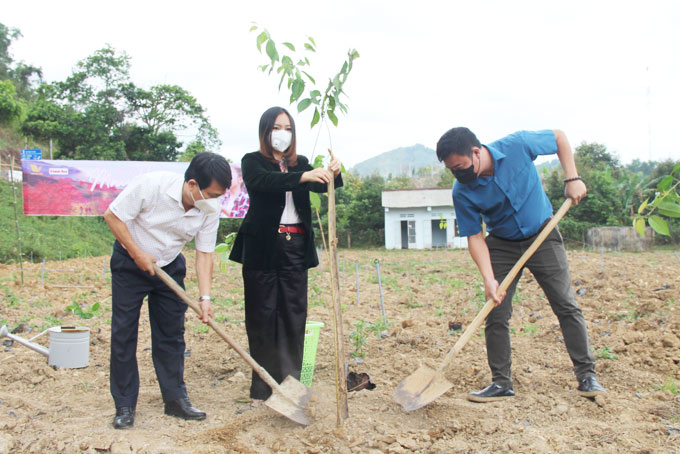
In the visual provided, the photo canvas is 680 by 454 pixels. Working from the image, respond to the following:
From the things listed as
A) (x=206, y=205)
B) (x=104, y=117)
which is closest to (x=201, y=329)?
(x=206, y=205)

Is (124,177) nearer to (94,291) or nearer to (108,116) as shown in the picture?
(94,291)

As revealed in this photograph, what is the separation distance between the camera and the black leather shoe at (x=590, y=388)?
2830mm

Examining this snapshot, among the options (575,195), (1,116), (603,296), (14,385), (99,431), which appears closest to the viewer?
(99,431)

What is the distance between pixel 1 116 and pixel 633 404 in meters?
26.9

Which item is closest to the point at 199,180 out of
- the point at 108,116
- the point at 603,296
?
the point at 603,296

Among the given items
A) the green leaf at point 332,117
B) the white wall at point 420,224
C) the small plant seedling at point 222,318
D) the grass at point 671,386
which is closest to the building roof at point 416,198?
the white wall at point 420,224

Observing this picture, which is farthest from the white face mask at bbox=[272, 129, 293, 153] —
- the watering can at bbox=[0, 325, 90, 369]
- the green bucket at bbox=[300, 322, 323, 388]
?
the watering can at bbox=[0, 325, 90, 369]

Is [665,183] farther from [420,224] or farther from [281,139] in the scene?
[420,224]

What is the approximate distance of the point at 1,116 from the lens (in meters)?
23.4

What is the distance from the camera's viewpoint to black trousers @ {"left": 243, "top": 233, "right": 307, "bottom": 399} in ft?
9.72

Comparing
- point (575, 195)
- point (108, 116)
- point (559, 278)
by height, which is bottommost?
point (559, 278)

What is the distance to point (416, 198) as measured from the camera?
86.0 ft

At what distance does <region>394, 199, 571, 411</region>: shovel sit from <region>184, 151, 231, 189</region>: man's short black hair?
1.38 metres

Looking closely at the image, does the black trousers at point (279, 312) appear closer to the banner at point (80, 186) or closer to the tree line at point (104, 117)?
the banner at point (80, 186)
